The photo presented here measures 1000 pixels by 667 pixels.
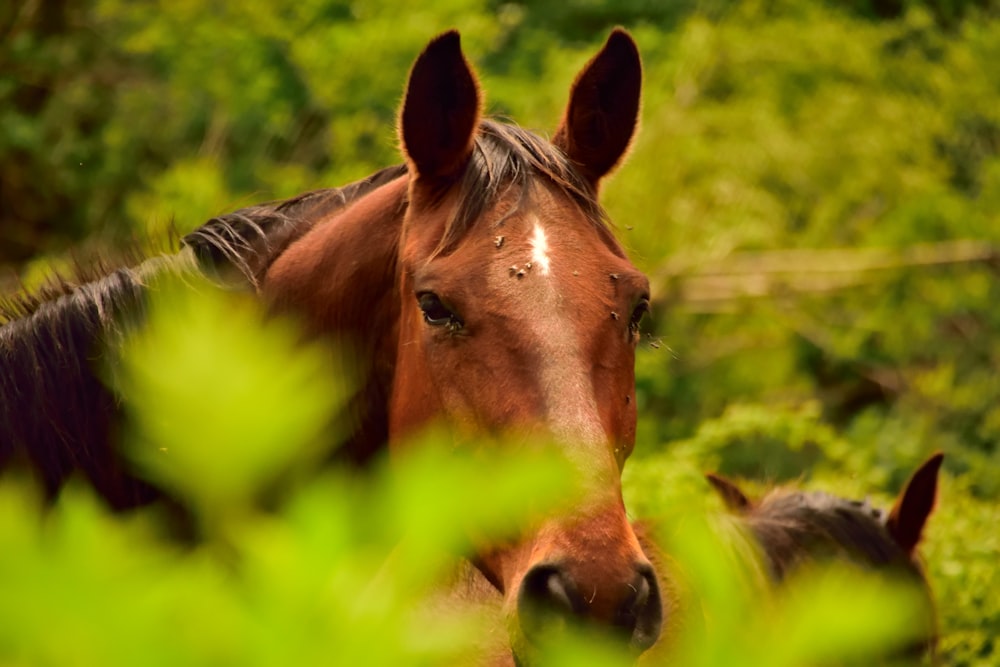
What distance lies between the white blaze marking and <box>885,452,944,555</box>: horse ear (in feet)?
7.14

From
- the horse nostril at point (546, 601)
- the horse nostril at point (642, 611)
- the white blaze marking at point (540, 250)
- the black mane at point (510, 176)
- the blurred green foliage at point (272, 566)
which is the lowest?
the horse nostril at point (642, 611)

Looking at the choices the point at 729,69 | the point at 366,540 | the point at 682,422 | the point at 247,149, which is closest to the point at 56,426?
the point at 366,540

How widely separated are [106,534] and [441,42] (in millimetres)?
2172

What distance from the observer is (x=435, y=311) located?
2.50 metres

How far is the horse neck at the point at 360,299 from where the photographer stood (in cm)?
275

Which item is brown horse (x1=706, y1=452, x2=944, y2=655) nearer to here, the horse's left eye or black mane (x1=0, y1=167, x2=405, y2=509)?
the horse's left eye

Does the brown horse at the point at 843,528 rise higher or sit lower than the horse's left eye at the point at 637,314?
lower

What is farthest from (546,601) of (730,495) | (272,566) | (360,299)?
(730,495)

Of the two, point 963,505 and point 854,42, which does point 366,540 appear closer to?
point 963,505

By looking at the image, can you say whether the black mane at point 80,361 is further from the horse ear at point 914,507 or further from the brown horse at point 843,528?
the horse ear at point 914,507

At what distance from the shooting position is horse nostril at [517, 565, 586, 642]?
194cm

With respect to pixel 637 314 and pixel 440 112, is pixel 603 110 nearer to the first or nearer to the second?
pixel 440 112

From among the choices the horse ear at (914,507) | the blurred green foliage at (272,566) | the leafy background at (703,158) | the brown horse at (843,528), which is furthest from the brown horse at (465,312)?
the leafy background at (703,158)

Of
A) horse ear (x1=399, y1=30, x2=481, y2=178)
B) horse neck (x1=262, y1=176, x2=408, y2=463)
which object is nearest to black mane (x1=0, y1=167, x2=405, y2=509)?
horse neck (x1=262, y1=176, x2=408, y2=463)
